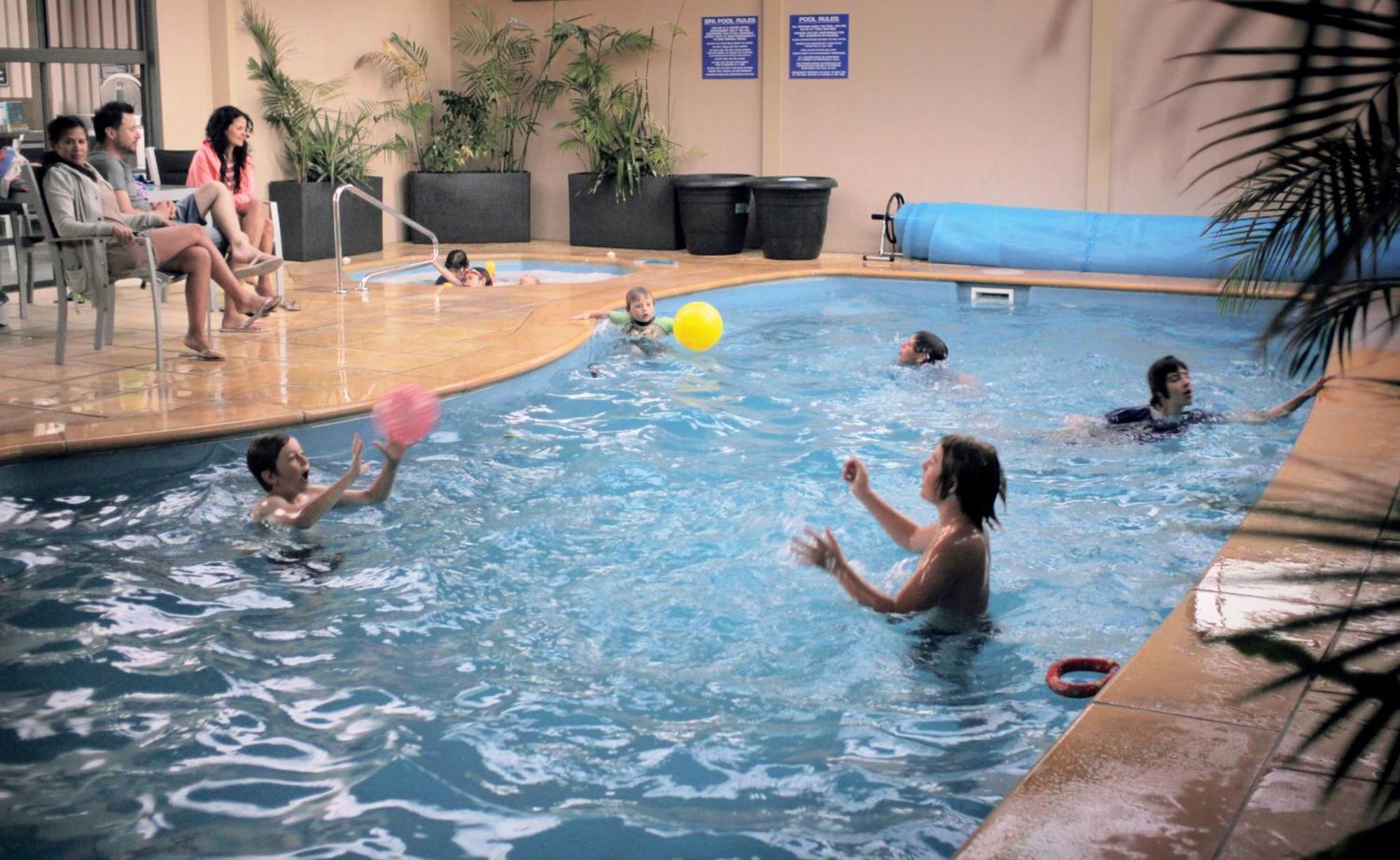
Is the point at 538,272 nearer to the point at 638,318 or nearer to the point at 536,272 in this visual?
the point at 536,272

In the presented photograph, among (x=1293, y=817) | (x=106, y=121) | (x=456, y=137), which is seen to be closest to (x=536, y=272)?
(x=456, y=137)

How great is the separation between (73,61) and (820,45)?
689 centimetres

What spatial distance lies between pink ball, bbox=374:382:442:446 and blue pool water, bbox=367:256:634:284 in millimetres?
6785

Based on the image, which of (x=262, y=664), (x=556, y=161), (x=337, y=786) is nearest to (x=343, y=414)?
(x=262, y=664)

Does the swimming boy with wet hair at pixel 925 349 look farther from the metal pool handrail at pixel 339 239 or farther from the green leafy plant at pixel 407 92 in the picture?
the green leafy plant at pixel 407 92

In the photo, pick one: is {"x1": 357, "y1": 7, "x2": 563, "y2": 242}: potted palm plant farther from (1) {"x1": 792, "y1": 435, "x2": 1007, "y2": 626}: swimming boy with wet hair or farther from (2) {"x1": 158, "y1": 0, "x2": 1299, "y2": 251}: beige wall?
(1) {"x1": 792, "y1": 435, "x2": 1007, "y2": 626}: swimming boy with wet hair

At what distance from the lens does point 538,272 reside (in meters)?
12.8

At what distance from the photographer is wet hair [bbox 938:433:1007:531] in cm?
400

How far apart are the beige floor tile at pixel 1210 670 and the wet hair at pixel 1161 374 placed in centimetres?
282

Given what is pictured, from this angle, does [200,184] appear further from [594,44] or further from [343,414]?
[594,44]

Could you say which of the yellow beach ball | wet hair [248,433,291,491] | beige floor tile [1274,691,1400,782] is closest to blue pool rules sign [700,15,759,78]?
the yellow beach ball

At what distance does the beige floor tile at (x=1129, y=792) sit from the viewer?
234 centimetres

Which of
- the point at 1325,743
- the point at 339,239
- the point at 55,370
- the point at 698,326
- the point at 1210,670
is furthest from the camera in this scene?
the point at 339,239

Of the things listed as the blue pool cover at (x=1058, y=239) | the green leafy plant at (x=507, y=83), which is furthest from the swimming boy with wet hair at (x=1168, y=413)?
the green leafy plant at (x=507, y=83)
